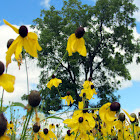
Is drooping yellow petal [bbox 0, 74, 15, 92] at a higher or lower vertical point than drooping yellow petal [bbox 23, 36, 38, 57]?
lower

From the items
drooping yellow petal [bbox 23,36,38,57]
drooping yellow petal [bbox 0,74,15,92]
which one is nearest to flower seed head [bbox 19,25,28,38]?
drooping yellow petal [bbox 23,36,38,57]

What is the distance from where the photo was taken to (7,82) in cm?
57

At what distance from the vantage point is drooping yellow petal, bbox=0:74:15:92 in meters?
0.54

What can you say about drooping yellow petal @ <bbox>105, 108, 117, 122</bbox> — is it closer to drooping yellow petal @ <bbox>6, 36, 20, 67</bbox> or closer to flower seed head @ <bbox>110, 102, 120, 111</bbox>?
flower seed head @ <bbox>110, 102, 120, 111</bbox>

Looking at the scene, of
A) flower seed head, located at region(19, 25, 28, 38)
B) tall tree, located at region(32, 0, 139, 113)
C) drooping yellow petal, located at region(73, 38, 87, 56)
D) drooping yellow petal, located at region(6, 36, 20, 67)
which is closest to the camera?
drooping yellow petal, located at region(6, 36, 20, 67)

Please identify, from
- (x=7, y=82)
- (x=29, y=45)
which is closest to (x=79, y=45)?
(x=29, y=45)

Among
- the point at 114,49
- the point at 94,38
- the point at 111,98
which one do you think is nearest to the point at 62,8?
the point at 94,38

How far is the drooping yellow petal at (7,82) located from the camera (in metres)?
0.54

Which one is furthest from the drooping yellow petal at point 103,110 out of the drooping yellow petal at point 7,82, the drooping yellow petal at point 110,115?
the drooping yellow petal at point 7,82

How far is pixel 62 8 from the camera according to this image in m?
14.6

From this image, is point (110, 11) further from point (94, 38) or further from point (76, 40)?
point (76, 40)

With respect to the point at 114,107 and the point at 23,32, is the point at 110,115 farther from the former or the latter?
the point at 23,32

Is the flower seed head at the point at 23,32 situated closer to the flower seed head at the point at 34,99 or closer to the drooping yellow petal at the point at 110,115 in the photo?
the flower seed head at the point at 34,99

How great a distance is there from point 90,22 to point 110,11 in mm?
1568
